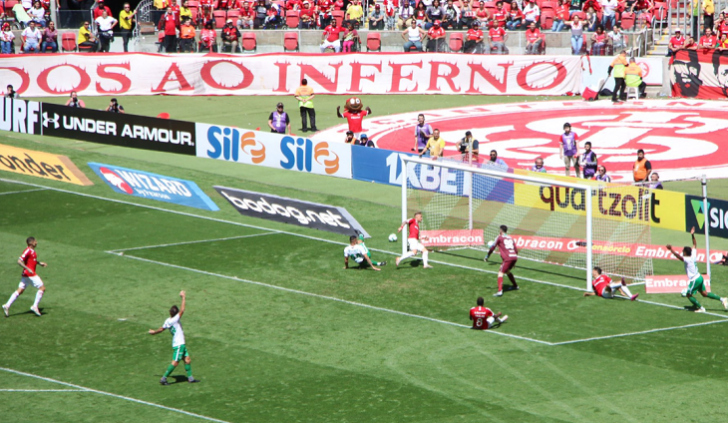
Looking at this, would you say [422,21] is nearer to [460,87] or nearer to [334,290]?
[460,87]

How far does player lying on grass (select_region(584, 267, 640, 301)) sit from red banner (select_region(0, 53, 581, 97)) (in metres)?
23.0

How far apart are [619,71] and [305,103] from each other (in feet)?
44.8

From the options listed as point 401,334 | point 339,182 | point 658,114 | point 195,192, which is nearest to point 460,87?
point 658,114

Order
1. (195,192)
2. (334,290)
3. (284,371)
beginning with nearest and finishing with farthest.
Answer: (284,371)
(334,290)
(195,192)

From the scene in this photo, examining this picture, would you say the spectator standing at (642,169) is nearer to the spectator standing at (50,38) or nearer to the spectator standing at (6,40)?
the spectator standing at (50,38)

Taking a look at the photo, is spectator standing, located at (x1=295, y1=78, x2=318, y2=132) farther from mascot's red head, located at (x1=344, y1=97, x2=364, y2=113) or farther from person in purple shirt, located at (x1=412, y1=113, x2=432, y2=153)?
person in purple shirt, located at (x1=412, y1=113, x2=432, y2=153)

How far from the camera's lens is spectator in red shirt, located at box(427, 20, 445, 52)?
44.6m

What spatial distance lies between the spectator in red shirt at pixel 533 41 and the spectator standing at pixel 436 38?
3.81 meters

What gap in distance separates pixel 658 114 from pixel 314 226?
1819cm

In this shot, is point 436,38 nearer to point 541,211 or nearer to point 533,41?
point 533,41

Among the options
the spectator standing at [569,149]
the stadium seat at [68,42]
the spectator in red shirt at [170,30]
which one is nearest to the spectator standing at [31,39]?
the stadium seat at [68,42]

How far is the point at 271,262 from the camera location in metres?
24.9

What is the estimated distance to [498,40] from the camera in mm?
43875

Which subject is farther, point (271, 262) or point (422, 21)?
point (422, 21)
